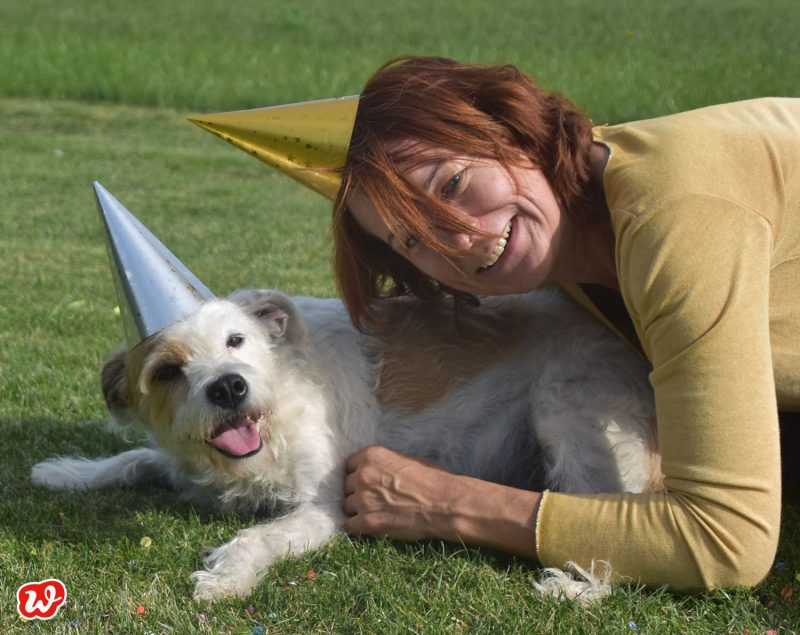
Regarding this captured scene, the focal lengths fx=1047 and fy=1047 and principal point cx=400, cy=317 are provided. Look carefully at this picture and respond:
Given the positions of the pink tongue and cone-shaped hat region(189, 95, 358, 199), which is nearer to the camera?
cone-shaped hat region(189, 95, 358, 199)

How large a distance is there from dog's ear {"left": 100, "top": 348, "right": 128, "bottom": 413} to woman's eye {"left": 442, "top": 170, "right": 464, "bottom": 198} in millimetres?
1449

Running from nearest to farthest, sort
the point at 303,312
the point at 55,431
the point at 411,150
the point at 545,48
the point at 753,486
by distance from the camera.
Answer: the point at 753,486 < the point at 411,150 < the point at 303,312 < the point at 55,431 < the point at 545,48

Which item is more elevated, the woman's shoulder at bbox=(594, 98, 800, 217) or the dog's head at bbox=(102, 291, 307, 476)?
the woman's shoulder at bbox=(594, 98, 800, 217)

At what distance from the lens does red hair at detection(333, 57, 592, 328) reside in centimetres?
316

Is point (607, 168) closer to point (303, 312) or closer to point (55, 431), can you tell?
point (303, 312)

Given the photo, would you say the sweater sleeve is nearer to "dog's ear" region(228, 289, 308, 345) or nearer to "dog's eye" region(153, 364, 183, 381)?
"dog's ear" region(228, 289, 308, 345)

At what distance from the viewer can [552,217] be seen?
10.7ft

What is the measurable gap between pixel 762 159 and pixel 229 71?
45.9 feet

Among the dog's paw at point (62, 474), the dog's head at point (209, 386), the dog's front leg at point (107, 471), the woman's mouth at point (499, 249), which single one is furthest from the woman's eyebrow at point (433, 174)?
the dog's paw at point (62, 474)

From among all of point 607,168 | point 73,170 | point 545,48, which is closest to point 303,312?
point 607,168

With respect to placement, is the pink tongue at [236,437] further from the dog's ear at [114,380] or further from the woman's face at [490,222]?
the woman's face at [490,222]

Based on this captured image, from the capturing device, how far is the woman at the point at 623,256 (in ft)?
9.23

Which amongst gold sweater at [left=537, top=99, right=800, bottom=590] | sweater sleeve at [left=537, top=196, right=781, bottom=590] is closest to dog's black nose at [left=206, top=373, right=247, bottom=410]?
gold sweater at [left=537, top=99, right=800, bottom=590]

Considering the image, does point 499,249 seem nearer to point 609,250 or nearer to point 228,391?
point 609,250
